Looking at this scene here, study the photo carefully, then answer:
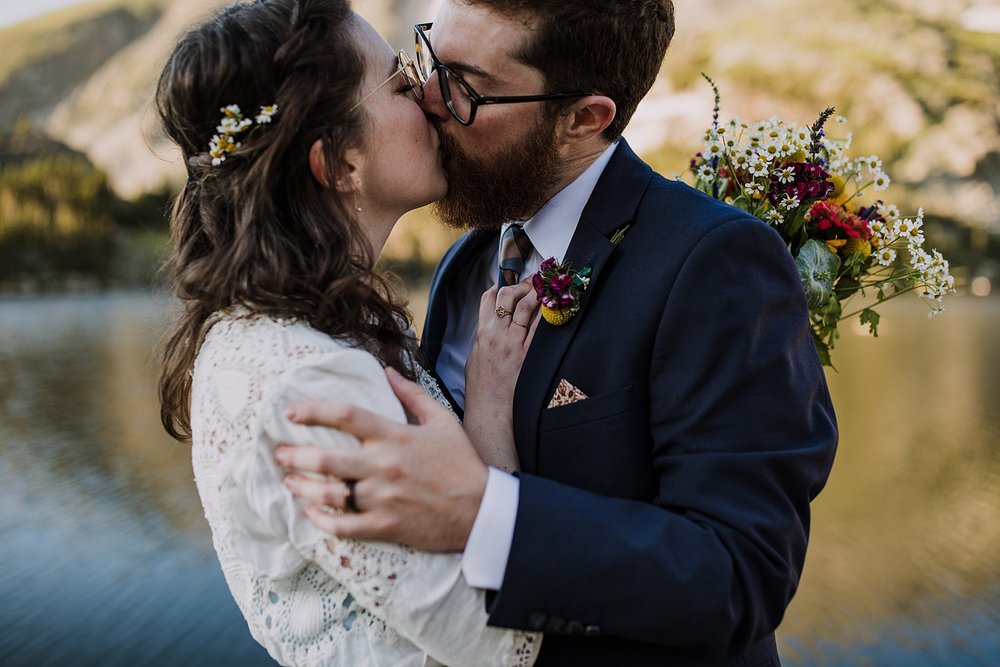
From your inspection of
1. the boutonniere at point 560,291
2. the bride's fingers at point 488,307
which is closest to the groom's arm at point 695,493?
the boutonniere at point 560,291

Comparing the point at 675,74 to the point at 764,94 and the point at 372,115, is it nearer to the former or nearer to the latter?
the point at 764,94

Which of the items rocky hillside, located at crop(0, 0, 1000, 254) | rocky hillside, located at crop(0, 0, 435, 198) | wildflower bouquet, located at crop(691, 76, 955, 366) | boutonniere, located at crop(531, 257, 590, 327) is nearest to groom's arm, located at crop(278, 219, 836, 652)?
boutonniere, located at crop(531, 257, 590, 327)

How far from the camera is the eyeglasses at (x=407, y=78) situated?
201 cm

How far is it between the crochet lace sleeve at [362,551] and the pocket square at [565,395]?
0.47 meters

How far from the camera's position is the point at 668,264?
1869 mm

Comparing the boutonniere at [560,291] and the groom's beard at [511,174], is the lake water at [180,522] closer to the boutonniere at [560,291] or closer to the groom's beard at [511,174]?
the groom's beard at [511,174]

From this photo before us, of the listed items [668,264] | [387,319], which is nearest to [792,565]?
[668,264]

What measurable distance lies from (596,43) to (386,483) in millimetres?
1477

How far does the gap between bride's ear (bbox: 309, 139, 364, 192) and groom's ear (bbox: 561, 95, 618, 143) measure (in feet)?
2.24

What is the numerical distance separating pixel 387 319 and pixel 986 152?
34.4 meters

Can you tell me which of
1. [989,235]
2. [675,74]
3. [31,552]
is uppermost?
[675,74]

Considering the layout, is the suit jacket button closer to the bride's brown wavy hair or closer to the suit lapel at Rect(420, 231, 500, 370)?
the bride's brown wavy hair

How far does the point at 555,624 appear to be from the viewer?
154cm

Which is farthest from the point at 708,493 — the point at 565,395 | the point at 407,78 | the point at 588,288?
the point at 407,78
